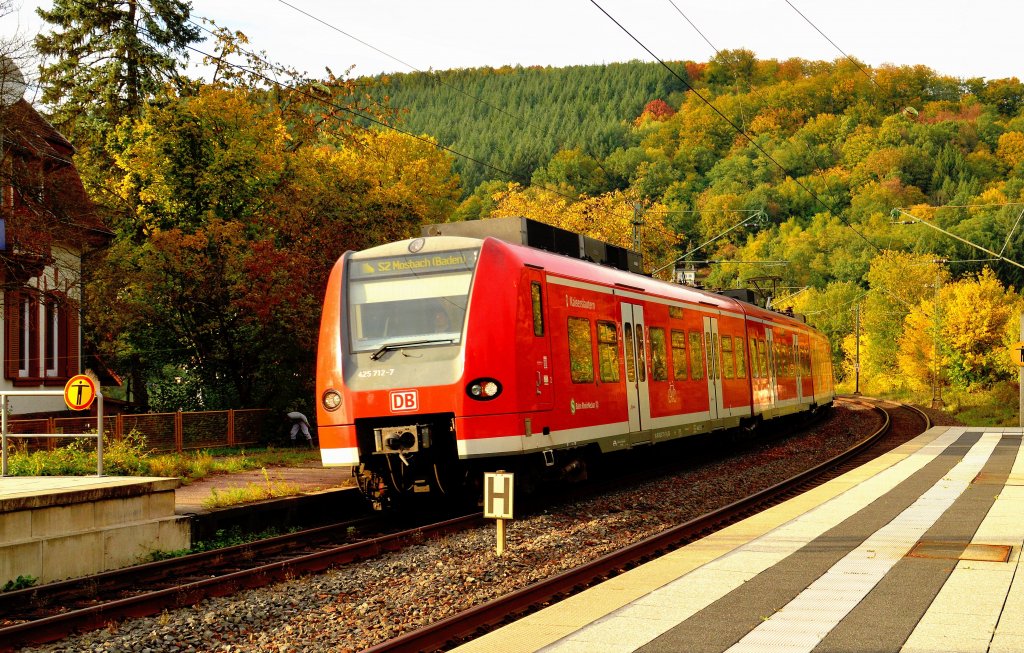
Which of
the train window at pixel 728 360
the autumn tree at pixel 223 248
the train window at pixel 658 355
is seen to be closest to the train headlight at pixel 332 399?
the train window at pixel 658 355

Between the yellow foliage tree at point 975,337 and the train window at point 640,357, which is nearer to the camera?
the train window at point 640,357

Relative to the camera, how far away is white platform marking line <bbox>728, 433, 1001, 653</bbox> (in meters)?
6.80

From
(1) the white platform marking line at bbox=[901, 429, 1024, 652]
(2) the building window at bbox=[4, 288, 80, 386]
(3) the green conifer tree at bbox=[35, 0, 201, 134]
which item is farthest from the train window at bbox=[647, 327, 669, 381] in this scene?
(3) the green conifer tree at bbox=[35, 0, 201, 134]

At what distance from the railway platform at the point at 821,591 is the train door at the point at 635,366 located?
134 inches

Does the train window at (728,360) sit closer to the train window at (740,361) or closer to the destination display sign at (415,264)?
the train window at (740,361)

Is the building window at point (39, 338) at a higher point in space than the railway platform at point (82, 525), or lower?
higher

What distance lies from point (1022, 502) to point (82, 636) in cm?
1128

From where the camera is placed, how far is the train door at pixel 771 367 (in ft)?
88.9

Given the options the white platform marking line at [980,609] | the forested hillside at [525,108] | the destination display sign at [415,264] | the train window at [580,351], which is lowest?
the white platform marking line at [980,609]

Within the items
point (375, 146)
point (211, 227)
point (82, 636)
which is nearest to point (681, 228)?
point (375, 146)

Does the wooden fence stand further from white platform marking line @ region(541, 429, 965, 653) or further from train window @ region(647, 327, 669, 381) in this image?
white platform marking line @ region(541, 429, 965, 653)

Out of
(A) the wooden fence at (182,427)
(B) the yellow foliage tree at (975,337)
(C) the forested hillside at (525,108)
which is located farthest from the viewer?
(C) the forested hillside at (525,108)

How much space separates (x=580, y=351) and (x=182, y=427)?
11808mm

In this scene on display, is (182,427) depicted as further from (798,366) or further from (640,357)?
(798,366)
